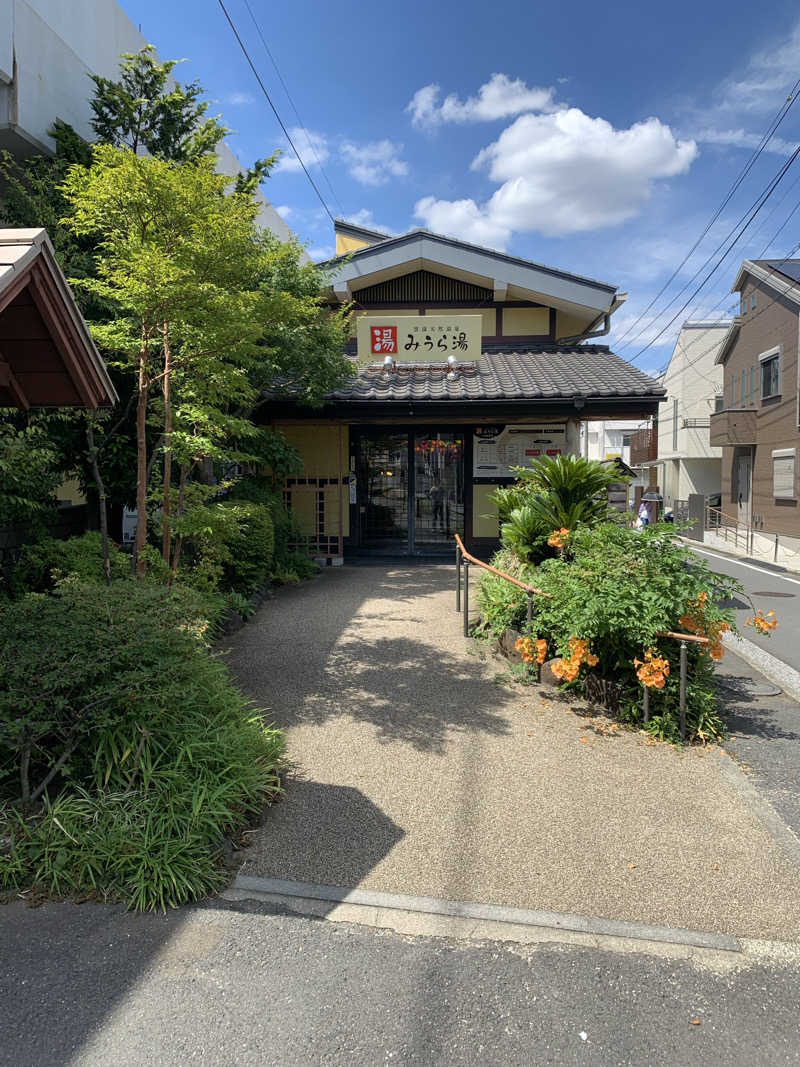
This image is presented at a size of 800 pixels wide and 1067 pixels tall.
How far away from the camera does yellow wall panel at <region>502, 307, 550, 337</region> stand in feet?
45.9

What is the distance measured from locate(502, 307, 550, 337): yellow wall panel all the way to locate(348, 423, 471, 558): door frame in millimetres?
2838

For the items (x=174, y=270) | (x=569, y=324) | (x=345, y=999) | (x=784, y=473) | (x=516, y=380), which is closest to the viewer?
(x=345, y=999)

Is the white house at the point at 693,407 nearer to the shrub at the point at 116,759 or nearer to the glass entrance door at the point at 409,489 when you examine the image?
the glass entrance door at the point at 409,489

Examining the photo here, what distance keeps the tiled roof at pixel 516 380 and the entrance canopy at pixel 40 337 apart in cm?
774

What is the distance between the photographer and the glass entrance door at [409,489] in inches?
511

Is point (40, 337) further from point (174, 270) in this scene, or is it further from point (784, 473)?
point (784, 473)

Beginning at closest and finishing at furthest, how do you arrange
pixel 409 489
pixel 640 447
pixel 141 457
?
1. pixel 141 457
2. pixel 409 489
3. pixel 640 447

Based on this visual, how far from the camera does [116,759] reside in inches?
141

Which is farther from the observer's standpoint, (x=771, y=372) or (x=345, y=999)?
(x=771, y=372)

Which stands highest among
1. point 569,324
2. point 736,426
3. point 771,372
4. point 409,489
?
point 771,372

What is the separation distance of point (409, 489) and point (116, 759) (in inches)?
386

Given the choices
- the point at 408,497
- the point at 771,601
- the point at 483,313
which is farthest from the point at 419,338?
the point at 771,601

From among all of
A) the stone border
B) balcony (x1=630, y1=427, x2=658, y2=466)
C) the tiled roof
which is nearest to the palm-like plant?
the tiled roof

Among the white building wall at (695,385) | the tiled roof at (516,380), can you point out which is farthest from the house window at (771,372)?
the tiled roof at (516,380)
